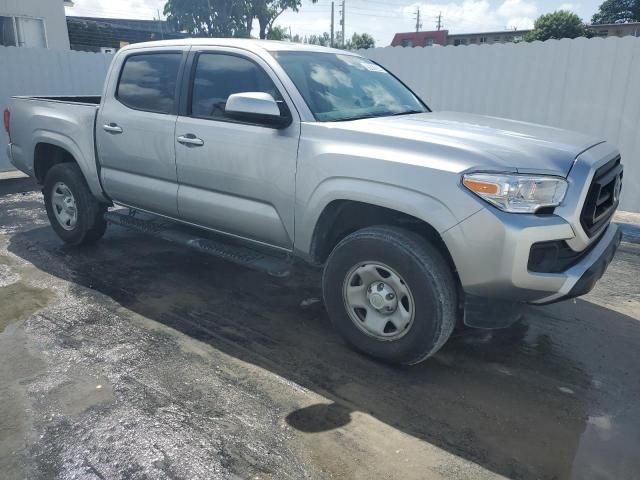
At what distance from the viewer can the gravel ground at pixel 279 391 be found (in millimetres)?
2576

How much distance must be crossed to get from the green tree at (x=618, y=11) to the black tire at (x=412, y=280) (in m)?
74.5

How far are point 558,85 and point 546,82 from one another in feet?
0.55

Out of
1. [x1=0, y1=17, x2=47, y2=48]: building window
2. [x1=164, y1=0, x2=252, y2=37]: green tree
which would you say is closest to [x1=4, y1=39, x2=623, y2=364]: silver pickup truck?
[x1=0, y1=17, x2=47, y2=48]: building window

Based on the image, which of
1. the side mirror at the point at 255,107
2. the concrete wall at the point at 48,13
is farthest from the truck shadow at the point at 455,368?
the concrete wall at the point at 48,13

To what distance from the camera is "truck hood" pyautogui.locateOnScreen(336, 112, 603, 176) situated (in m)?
2.91

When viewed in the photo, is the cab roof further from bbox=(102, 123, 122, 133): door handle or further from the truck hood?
the truck hood

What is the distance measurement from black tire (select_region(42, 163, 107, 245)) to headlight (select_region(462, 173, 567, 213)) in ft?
13.1

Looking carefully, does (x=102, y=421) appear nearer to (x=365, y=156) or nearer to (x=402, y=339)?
(x=402, y=339)

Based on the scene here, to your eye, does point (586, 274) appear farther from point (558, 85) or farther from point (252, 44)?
point (558, 85)

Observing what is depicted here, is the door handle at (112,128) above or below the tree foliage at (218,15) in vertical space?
below

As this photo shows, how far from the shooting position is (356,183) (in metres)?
3.26

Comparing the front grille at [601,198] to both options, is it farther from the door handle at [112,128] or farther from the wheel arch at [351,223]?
the door handle at [112,128]

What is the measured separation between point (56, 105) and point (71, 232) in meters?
1.28

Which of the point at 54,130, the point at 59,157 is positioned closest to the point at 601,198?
the point at 54,130
